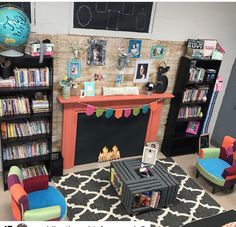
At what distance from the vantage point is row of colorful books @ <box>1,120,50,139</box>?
11.2 ft

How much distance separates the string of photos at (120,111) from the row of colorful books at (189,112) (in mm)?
505

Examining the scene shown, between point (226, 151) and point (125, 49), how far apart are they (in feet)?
7.00

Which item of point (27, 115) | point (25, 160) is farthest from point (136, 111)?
point (25, 160)

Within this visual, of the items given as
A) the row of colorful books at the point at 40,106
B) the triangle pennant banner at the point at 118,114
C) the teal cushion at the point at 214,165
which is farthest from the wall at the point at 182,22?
the teal cushion at the point at 214,165

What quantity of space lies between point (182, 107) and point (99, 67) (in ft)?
5.27

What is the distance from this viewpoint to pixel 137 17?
3695 mm

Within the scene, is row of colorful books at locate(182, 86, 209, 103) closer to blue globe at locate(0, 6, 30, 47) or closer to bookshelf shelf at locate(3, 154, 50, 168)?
bookshelf shelf at locate(3, 154, 50, 168)

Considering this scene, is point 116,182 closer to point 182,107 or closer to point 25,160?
point 25,160

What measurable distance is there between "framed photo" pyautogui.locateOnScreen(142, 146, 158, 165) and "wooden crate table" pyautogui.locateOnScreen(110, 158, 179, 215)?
158 mm

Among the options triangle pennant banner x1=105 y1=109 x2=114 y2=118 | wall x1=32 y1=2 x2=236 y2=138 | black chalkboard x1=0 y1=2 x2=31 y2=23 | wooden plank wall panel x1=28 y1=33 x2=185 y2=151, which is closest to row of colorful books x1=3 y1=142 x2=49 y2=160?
wooden plank wall panel x1=28 y1=33 x2=185 y2=151

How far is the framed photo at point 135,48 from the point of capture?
12.6 feet

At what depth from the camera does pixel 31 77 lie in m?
3.29

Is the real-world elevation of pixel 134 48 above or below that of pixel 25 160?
above

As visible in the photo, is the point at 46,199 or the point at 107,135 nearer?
the point at 46,199
